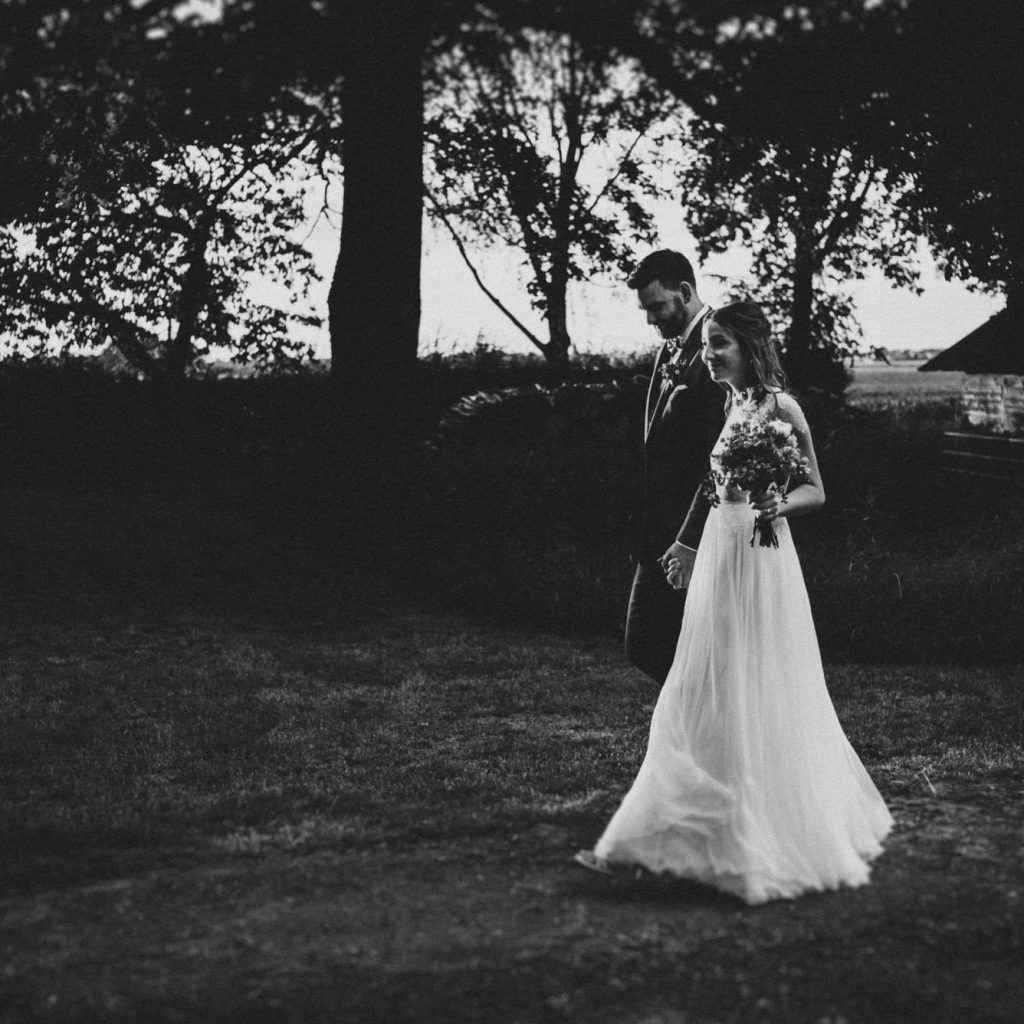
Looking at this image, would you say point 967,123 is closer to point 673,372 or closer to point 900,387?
point 673,372

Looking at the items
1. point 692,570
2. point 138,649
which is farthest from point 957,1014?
point 138,649

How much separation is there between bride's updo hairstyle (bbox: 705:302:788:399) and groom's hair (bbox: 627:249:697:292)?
1.60 ft

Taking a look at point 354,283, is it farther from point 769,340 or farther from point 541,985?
point 541,985

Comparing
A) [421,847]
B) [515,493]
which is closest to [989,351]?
[515,493]

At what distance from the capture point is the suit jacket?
587 cm

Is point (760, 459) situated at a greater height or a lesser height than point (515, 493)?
greater

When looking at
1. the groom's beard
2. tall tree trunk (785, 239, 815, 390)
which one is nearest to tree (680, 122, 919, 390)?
tall tree trunk (785, 239, 815, 390)

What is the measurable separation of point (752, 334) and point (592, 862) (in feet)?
6.93

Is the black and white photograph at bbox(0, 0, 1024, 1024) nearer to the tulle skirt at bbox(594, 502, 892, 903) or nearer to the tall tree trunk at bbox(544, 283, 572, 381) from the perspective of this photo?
the tulle skirt at bbox(594, 502, 892, 903)

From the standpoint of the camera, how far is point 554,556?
44.1 feet

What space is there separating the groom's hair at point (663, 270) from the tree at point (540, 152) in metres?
2.89

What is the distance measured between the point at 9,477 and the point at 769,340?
18.0 meters

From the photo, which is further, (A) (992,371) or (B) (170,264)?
(A) (992,371)

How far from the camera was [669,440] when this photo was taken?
6.02 meters
